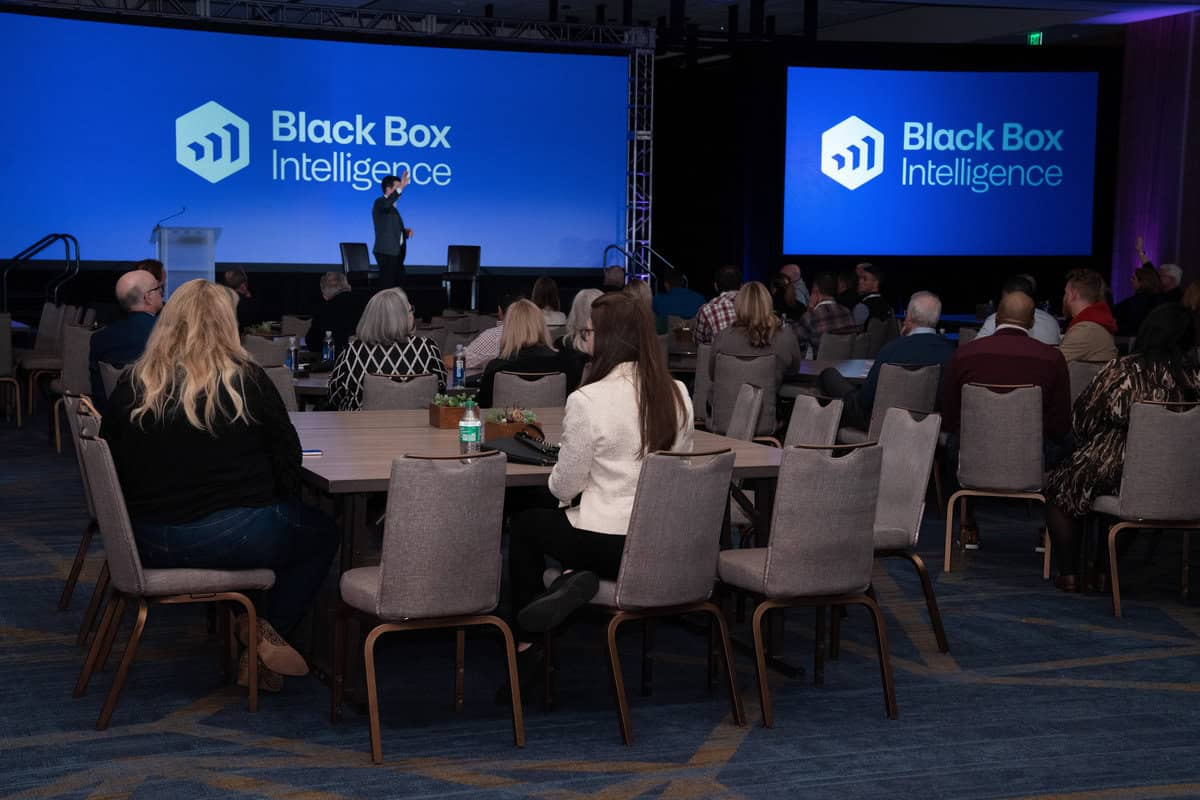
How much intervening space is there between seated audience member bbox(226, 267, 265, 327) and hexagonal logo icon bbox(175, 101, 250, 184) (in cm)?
342

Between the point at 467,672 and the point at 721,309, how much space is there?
5.78 metres

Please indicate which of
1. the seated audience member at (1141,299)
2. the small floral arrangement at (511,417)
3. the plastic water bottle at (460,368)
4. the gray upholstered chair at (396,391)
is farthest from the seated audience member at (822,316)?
the small floral arrangement at (511,417)

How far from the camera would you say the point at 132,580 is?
4168 millimetres

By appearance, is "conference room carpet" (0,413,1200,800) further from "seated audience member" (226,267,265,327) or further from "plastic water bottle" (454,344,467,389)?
"seated audience member" (226,267,265,327)

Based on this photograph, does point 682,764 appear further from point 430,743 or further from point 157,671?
point 157,671

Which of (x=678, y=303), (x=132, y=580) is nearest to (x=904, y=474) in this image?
(x=132, y=580)

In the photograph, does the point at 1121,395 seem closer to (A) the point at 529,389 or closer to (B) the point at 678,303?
(A) the point at 529,389

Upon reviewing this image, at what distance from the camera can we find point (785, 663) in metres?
4.88

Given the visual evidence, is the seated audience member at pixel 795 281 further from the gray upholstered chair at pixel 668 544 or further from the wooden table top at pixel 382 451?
the gray upholstered chair at pixel 668 544

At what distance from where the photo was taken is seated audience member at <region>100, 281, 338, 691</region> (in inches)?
167

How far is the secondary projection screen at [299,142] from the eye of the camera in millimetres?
15352

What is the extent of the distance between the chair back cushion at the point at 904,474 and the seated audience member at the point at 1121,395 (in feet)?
4.24

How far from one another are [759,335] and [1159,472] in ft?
10.9

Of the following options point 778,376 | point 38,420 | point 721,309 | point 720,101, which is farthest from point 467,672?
point 720,101
